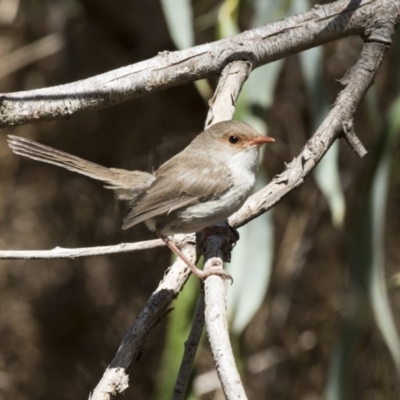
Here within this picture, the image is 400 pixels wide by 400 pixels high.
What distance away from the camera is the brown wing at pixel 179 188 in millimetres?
3408

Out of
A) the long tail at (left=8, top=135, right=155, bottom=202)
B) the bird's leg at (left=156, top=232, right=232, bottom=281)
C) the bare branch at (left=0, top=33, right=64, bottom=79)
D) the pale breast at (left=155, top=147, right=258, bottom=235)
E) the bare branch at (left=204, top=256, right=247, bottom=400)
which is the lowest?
the bare branch at (left=204, top=256, right=247, bottom=400)

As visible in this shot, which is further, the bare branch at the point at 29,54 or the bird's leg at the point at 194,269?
the bare branch at the point at 29,54

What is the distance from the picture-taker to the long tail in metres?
3.40

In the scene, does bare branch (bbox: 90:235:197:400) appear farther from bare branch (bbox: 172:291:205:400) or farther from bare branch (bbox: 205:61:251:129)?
bare branch (bbox: 205:61:251:129)

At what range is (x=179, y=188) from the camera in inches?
138

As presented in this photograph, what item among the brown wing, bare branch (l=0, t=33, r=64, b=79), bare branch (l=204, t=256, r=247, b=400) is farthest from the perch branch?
bare branch (l=0, t=33, r=64, b=79)

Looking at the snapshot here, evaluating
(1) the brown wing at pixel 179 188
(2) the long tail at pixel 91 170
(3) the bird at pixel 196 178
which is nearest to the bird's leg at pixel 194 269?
(3) the bird at pixel 196 178

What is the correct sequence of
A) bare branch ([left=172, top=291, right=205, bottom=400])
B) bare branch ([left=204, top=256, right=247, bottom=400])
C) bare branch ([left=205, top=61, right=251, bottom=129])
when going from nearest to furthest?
bare branch ([left=204, top=256, right=247, bottom=400]) → bare branch ([left=172, top=291, right=205, bottom=400]) → bare branch ([left=205, top=61, right=251, bottom=129])

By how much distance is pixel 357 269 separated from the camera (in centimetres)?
365

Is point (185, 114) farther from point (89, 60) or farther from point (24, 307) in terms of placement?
point (24, 307)

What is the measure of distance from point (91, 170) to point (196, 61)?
0.92 meters

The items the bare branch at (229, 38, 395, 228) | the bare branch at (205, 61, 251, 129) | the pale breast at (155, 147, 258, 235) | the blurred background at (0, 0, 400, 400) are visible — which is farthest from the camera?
the blurred background at (0, 0, 400, 400)

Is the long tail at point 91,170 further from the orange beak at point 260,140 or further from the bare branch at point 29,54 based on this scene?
the bare branch at point 29,54

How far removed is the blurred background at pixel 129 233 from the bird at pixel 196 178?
2.67 m
